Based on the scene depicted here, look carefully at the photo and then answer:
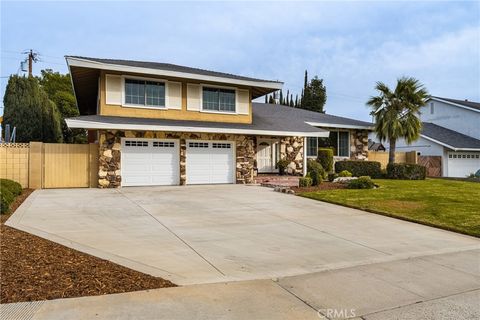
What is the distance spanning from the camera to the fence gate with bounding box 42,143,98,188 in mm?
15531

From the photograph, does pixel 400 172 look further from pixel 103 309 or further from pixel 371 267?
pixel 103 309

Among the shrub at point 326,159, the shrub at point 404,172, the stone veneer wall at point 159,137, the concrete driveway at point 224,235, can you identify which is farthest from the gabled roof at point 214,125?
the shrub at point 404,172

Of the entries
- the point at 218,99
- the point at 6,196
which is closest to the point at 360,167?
the point at 218,99

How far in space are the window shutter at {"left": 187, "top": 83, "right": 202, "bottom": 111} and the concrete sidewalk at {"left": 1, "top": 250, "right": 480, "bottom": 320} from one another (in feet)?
45.1

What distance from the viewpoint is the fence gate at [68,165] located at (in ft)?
51.0

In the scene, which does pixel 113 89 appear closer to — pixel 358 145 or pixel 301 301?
pixel 301 301

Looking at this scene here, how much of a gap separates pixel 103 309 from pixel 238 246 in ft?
11.1

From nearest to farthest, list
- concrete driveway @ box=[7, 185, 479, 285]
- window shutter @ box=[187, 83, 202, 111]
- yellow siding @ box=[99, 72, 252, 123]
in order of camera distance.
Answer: concrete driveway @ box=[7, 185, 479, 285] → yellow siding @ box=[99, 72, 252, 123] → window shutter @ box=[187, 83, 202, 111]

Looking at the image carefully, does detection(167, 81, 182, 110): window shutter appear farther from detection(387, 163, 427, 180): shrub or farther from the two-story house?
the two-story house

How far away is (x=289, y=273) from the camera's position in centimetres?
545

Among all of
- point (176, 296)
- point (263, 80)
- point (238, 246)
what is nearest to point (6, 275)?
point (176, 296)

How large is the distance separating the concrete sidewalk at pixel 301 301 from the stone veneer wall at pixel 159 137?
40.6 ft

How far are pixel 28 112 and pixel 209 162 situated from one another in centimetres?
1409

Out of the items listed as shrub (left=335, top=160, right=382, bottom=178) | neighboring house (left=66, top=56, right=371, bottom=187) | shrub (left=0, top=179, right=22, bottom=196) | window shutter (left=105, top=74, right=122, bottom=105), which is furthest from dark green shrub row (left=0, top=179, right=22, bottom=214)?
shrub (left=335, top=160, right=382, bottom=178)
